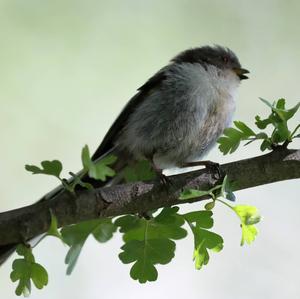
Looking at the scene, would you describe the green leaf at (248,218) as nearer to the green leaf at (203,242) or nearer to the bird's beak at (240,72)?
the green leaf at (203,242)

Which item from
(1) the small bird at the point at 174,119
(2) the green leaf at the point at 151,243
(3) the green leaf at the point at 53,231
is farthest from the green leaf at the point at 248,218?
(1) the small bird at the point at 174,119

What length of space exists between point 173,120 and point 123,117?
0.27 m

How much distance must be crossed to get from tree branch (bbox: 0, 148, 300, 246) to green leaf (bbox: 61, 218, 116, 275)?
21 millimetres

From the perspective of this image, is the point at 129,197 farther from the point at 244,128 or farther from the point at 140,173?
the point at 244,128

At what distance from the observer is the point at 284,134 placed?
1.55 meters

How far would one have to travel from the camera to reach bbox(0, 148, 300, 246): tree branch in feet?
4.55

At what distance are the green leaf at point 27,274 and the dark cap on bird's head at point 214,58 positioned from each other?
1541 millimetres

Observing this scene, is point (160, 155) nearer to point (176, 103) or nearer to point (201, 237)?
point (176, 103)

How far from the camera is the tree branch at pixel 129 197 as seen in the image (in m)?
1.39

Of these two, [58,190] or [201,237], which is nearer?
[201,237]

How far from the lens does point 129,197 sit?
5.05 ft

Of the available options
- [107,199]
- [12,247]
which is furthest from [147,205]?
[12,247]

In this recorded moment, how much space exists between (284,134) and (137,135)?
0.86 m

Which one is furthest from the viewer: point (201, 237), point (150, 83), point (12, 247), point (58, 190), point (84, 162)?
point (150, 83)
